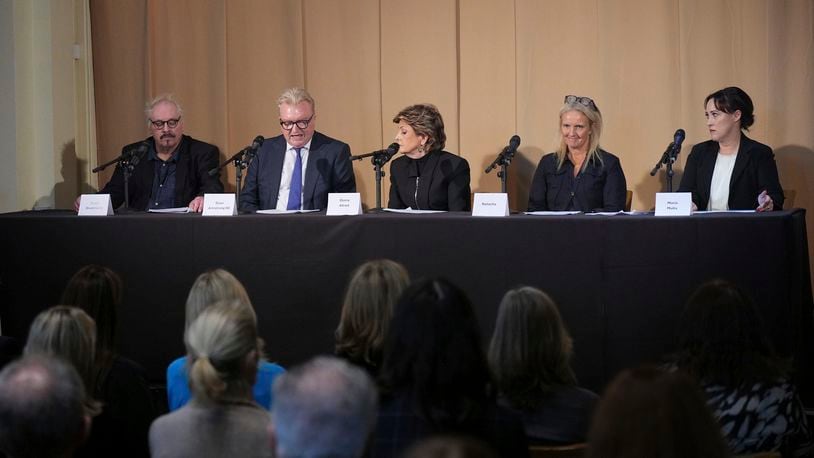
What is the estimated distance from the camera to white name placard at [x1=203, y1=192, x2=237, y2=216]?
170 inches

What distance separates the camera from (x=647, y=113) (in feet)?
18.4

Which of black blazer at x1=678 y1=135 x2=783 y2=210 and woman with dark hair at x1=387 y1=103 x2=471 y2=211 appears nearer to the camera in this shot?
black blazer at x1=678 y1=135 x2=783 y2=210

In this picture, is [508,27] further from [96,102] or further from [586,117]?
[96,102]

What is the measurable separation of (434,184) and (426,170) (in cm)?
10

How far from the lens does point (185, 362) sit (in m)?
2.59

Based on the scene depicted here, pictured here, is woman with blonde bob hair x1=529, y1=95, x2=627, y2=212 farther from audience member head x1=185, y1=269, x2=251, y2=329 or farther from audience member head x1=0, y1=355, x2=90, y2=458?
audience member head x1=0, y1=355, x2=90, y2=458

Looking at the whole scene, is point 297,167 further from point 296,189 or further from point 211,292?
point 211,292

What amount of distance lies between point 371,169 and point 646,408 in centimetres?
A: 470

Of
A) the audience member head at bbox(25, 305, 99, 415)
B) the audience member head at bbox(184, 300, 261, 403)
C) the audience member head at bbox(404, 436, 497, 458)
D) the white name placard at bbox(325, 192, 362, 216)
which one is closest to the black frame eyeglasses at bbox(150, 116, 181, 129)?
the white name placard at bbox(325, 192, 362, 216)

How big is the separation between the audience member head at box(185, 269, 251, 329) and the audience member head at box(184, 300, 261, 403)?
21.9 inches

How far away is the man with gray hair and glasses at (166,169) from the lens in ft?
17.0

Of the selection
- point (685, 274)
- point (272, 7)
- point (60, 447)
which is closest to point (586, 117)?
point (685, 274)

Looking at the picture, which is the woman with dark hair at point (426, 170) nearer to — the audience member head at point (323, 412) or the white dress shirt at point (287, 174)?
the white dress shirt at point (287, 174)

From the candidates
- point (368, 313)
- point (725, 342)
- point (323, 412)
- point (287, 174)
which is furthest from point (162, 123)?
point (323, 412)
